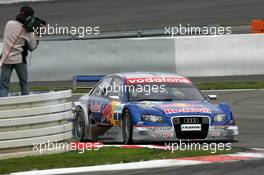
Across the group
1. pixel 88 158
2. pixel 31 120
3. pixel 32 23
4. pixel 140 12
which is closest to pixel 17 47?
pixel 32 23

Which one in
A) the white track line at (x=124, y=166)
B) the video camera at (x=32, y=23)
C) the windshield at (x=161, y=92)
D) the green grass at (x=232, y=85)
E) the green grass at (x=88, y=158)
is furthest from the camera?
the green grass at (x=232, y=85)

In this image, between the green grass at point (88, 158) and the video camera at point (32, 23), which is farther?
the video camera at point (32, 23)

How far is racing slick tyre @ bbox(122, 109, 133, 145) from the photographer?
13.8 m

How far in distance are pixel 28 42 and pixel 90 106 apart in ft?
7.02

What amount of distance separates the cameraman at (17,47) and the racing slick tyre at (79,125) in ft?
5.80

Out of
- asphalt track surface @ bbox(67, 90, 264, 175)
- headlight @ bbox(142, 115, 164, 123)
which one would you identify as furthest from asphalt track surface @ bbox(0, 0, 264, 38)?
headlight @ bbox(142, 115, 164, 123)

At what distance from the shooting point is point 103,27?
117 feet

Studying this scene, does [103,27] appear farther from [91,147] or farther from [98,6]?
[91,147]

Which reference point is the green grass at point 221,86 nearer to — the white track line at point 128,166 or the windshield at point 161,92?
the windshield at point 161,92

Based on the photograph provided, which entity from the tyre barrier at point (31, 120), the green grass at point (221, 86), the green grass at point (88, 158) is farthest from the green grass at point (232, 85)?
the tyre barrier at point (31, 120)

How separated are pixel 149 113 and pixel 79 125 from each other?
2316 millimetres

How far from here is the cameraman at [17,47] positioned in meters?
13.8

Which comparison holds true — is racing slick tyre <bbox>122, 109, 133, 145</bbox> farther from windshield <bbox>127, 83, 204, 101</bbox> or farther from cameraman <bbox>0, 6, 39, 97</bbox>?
cameraman <bbox>0, 6, 39, 97</bbox>

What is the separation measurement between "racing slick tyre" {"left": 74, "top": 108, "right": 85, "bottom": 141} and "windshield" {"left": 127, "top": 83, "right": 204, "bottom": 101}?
1270 millimetres
